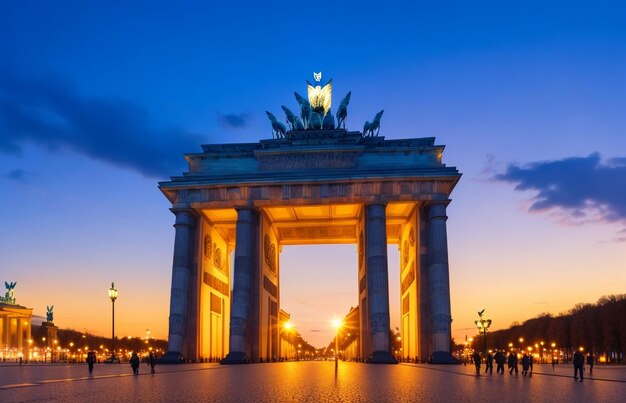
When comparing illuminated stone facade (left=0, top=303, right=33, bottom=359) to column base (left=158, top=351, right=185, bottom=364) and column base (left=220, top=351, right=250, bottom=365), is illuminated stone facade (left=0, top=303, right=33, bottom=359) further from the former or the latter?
column base (left=220, top=351, right=250, bottom=365)

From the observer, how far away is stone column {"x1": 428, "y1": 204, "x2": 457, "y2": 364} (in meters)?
48.4

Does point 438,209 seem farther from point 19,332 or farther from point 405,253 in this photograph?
point 19,332

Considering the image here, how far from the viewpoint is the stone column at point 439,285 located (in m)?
48.4

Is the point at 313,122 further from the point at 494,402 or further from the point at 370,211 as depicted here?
the point at 494,402

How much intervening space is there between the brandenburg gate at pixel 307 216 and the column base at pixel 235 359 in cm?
10

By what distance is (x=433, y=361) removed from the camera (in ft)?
158

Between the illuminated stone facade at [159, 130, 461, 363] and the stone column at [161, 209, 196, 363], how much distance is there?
0.26 ft

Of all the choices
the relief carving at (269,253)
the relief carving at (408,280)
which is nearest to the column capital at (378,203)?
the relief carving at (408,280)

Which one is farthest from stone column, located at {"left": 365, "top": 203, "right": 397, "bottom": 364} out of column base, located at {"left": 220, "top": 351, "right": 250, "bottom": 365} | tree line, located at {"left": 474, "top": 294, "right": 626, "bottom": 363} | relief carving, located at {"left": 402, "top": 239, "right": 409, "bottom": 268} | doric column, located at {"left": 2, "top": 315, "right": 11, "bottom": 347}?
doric column, located at {"left": 2, "top": 315, "right": 11, "bottom": 347}

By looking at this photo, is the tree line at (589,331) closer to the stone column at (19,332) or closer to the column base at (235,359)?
the column base at (235,359)

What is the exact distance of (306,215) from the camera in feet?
197

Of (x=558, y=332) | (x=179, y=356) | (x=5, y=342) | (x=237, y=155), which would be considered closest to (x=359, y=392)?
(x=179, y=356)

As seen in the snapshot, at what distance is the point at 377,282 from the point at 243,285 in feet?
34.1

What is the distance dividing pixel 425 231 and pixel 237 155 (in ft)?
55.1
